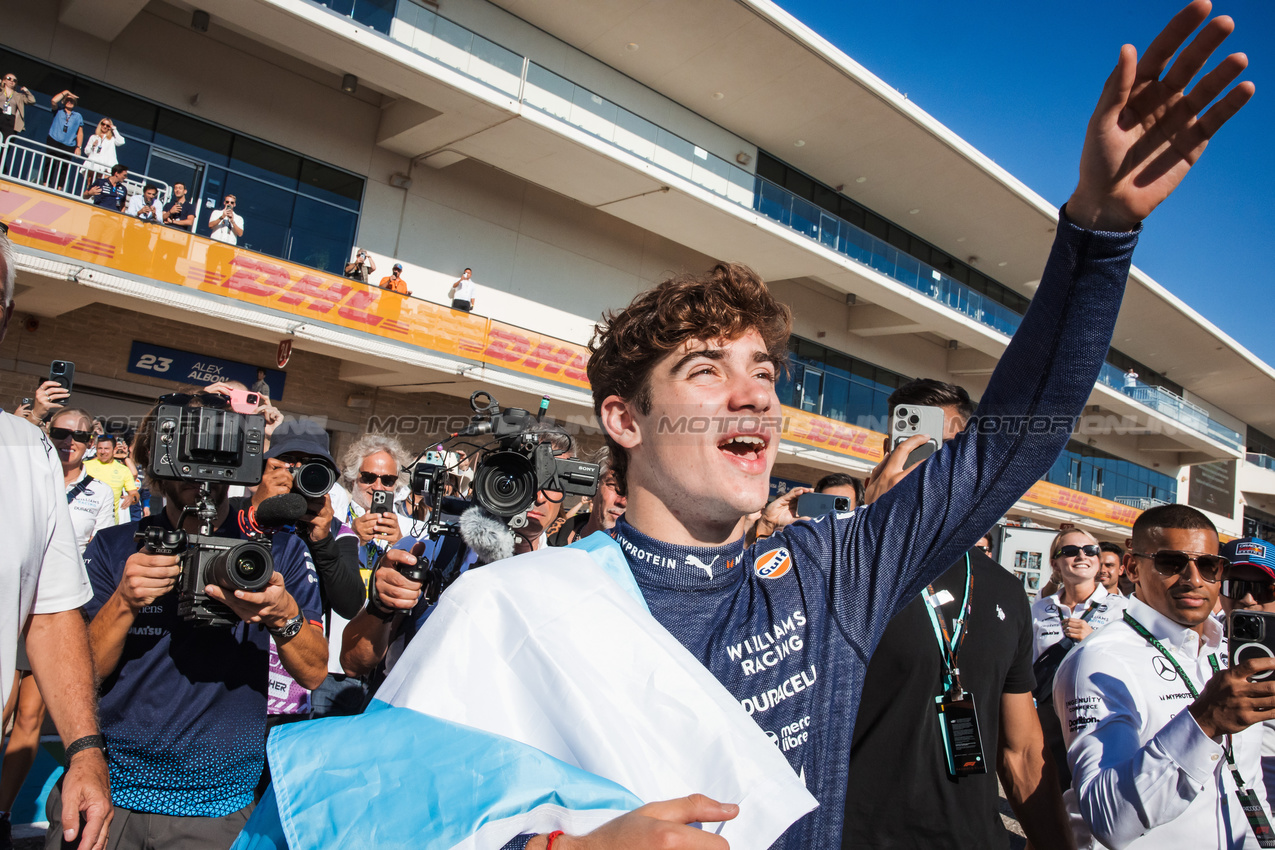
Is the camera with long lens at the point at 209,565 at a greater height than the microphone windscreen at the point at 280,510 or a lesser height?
lesser

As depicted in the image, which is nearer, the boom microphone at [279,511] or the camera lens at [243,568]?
the camera lens at [243,568]

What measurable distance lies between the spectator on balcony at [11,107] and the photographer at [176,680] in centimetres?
1036

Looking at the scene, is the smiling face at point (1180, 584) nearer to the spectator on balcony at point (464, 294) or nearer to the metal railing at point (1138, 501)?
the spectator on balcony at point (464, 294)

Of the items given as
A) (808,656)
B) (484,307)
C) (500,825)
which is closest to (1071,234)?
(808,656)

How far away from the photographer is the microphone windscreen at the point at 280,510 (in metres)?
2.58

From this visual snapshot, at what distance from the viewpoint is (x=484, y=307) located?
50.8 feet

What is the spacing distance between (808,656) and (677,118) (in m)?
17.0

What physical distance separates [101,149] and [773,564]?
513 inches

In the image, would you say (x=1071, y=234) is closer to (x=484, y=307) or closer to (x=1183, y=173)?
(x=1183, y=173)

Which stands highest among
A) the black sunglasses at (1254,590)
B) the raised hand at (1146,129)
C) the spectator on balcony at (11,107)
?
the spectator on balcony at (11,107)

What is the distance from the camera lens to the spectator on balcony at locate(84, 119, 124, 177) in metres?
10.6

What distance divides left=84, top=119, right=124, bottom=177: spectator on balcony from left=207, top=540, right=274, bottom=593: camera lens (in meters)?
11.3

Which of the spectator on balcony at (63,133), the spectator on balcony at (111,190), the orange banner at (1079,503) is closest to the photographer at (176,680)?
the spectator on balcony at (111,190)

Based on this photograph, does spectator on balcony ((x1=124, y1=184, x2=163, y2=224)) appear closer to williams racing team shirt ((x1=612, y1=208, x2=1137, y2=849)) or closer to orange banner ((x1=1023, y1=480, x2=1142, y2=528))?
williams racing team shirt ((x1=612, y1=208, x2=1137, y2=849))
